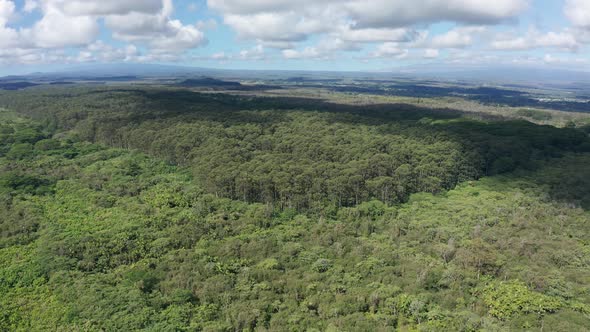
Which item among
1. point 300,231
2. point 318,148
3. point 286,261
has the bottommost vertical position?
point 286,261

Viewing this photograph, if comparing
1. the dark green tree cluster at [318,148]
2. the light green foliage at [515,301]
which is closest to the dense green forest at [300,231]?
the light green foliage at [515,301]

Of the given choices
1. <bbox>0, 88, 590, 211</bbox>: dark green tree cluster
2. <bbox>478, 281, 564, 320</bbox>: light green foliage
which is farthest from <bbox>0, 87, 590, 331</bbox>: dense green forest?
<bbox>0, 88, 590, 211</bbox>: dark green tree cluster

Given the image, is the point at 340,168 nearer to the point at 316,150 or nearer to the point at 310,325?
the point at 316,150

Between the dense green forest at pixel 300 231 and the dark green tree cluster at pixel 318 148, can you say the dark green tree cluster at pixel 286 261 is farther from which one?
the dark green tree cluster at pixel 318 148

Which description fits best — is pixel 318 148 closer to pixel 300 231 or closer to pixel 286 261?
pixel 300 231

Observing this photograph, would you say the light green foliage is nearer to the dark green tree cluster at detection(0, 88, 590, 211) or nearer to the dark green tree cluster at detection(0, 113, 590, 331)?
the dark green tree cluster at detection(0, 113, 590, 331)

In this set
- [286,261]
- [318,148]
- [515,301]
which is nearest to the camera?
[515,301]

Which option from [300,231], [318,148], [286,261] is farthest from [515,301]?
[318,148]

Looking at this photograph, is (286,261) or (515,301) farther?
(286,261)

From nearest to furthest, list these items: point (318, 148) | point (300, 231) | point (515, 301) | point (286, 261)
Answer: point (515, 301) < point (286, 261) < point (300, 231) < point (318, 148)
